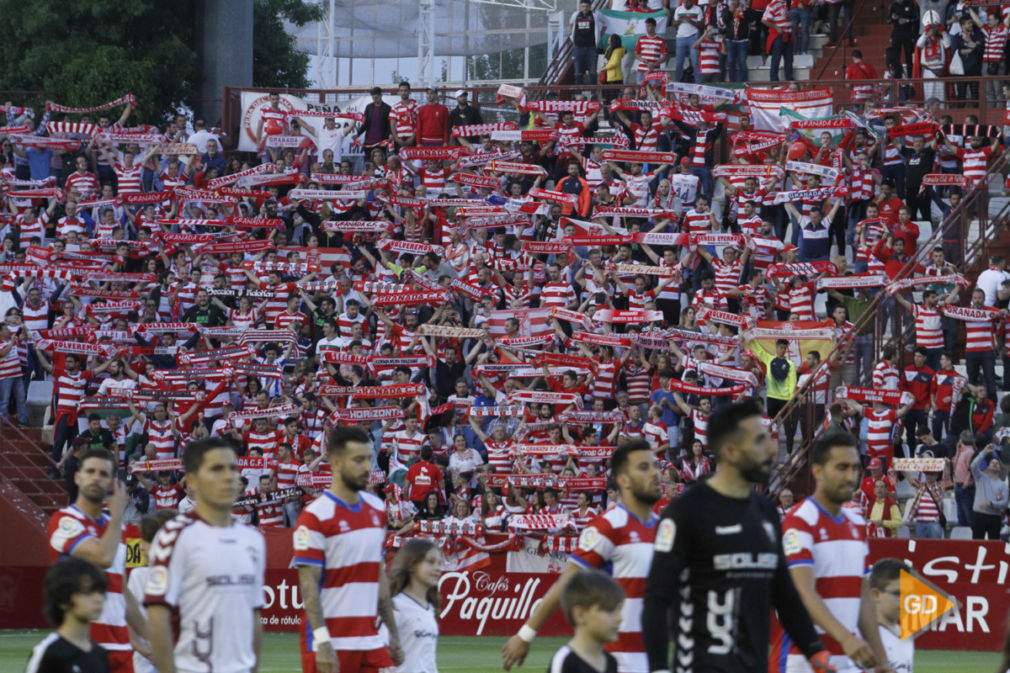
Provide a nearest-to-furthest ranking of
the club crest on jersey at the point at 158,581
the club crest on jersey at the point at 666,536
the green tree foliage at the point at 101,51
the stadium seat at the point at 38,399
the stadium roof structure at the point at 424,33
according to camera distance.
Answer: the club crest on jersey at the point at 666,536
the club crest on jersey at the point at 158,581
the stadium seat at the point at 38,399
the green tree foliage at the point at 101,51
the stadium roof structure at the point at 424,33

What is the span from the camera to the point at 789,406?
75.2 feet

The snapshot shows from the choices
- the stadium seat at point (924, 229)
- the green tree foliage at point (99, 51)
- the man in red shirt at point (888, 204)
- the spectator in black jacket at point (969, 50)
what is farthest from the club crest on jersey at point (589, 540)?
the green tree foliage at point (99, 51)

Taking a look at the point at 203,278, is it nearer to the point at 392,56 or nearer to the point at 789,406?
the point at 789,406

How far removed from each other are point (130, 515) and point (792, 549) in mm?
17530

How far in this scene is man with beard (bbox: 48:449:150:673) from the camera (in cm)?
898

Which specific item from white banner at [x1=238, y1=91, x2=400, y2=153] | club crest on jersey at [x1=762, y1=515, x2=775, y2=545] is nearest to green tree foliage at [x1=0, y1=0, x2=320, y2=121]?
white banner at [x1=238, y1=91, x2=400, y2=153]

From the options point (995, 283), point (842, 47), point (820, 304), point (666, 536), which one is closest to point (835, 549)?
point (666, 536)

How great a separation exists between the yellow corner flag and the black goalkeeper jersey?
2.46m

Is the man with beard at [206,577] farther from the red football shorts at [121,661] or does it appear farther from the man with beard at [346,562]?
the red football shorts at [121,661]

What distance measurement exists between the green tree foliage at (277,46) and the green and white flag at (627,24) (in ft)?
38.2

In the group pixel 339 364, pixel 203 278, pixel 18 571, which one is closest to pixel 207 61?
pixel 203 278

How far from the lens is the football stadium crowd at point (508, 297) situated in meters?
23.0

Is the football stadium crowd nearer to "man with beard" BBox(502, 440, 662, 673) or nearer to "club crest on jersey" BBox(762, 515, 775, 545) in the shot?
"man with beard" BBox(502, 440, 662, 673)

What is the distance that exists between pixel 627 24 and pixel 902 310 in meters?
11.7
